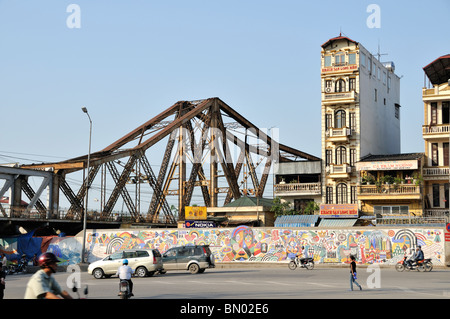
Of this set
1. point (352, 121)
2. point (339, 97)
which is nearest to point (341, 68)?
point (339, 97)

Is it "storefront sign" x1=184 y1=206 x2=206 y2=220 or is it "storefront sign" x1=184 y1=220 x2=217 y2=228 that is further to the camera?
"storefront sign" x1=184 y1=206 x2=206 y2=220

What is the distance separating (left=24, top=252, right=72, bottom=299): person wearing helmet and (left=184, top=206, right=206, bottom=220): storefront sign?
1975 inches

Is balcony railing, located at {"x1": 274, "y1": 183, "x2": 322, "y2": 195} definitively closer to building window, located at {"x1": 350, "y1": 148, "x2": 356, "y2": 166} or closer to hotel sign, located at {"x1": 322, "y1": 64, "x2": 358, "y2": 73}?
building window, located at {"x1": 350, "y1": 148, "x2": 356, "y2": 166}

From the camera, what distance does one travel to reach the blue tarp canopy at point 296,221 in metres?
54.9

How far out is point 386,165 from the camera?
5475 centimetres

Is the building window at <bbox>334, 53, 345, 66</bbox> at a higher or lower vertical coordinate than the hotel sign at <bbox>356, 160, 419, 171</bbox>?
higher

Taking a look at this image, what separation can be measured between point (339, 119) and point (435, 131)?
8.78m

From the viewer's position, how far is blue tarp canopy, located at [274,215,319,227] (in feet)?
180

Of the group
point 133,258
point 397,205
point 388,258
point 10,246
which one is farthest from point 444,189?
point 10,246

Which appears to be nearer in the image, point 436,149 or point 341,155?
point 436,149

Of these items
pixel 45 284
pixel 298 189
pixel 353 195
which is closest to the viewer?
pixel 45 284

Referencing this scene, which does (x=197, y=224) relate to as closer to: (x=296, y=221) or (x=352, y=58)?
(x=296, y=221)

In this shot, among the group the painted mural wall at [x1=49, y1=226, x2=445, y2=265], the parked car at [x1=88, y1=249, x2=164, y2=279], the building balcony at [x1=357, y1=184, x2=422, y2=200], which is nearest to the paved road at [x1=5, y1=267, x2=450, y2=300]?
the parked car at [x1=88, y1=249, x2=164, y2=279]
